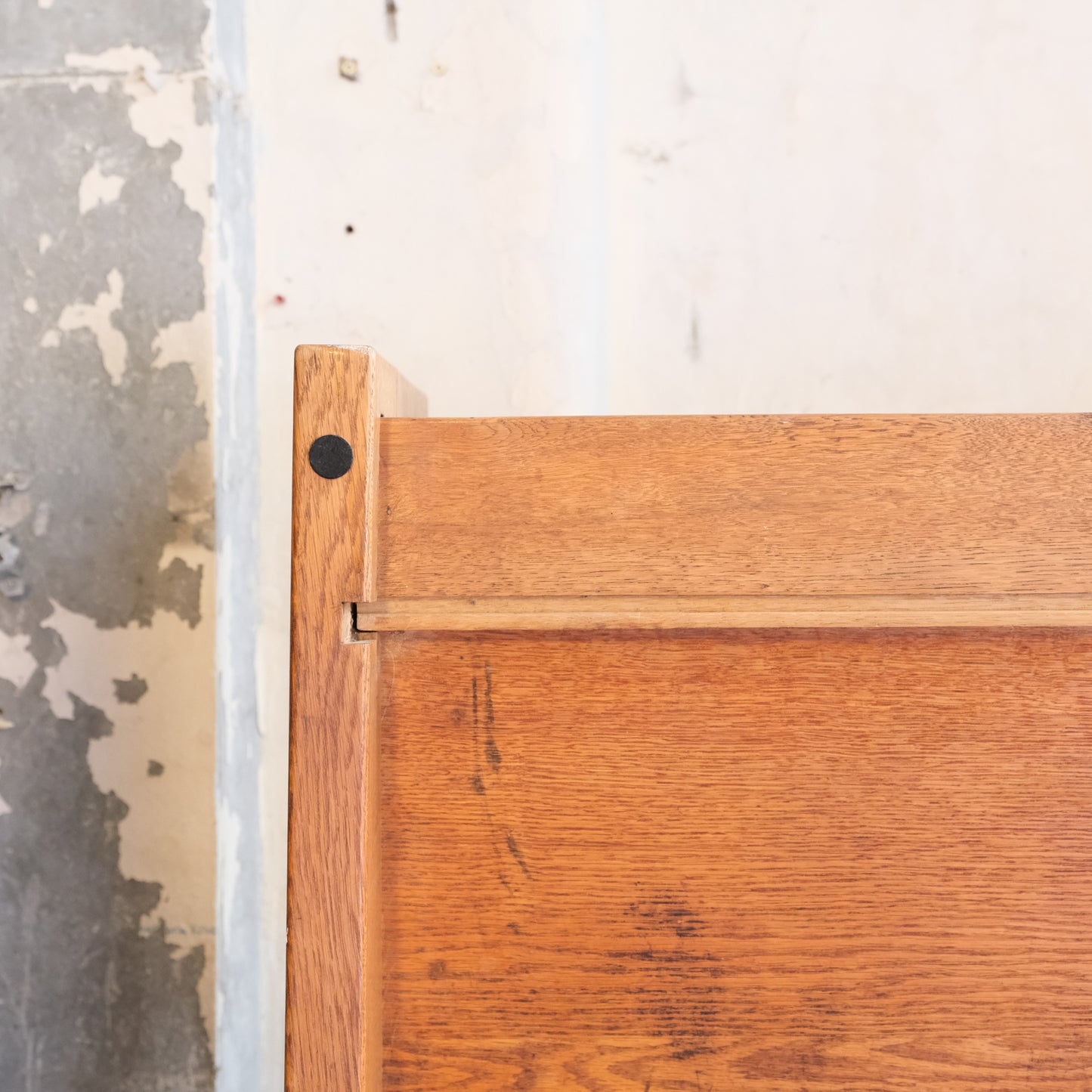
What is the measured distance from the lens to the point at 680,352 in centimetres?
105

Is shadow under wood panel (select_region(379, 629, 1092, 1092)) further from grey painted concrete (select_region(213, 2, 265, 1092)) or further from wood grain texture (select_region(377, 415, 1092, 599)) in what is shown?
grey painted concrete (select_region(213, 2, 265, 1092))

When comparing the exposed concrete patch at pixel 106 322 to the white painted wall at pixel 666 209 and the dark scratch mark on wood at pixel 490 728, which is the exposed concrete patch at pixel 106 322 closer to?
the white painted wall at pixel 666 209

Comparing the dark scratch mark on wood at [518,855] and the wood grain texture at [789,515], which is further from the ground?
the wood grain texture at [789,515]

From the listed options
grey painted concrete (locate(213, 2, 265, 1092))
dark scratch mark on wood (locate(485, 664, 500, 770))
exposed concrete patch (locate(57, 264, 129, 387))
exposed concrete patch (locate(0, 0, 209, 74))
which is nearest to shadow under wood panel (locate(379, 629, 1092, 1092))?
dark scratch mark on wood (locate(485, 664, 500, 770))

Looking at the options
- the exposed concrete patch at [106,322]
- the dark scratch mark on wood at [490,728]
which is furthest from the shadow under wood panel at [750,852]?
the exposed concrete patch at [106,322]

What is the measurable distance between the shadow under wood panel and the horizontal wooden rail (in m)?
0.02

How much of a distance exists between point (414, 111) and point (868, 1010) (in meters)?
0.99

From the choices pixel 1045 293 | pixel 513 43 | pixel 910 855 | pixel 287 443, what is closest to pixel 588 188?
pixel 513 43

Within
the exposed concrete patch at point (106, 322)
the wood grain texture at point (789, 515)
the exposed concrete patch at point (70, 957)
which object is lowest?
the exposed concrete patch at point (70, 957)

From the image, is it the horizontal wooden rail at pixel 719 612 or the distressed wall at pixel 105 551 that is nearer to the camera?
the horizontal wooden rail at pixel 719 612

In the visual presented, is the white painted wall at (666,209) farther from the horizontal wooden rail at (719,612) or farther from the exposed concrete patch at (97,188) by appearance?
the horizontal wooden rail at (719,612)

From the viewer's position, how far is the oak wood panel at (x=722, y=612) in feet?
1.65

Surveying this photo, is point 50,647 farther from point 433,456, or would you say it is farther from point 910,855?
point 910,855

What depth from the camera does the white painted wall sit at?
96cm
